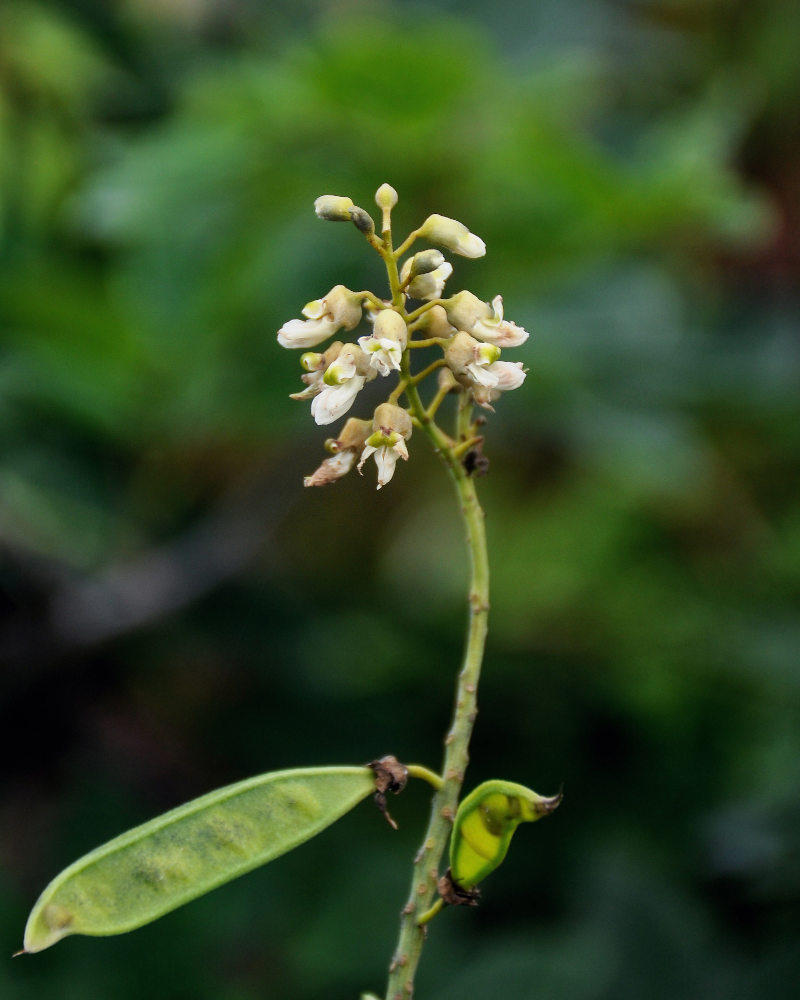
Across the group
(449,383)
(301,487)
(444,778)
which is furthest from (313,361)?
(301,487)

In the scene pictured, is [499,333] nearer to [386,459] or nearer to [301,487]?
[386,459]

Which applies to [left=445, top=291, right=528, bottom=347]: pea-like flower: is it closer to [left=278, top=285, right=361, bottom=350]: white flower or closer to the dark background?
[left=278, top=285, right=361, bottom=350]: white flower

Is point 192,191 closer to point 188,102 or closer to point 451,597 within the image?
point 188,102

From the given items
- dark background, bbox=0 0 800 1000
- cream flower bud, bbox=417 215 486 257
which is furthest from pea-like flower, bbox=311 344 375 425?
dark background, bbox=0 0 800 1000

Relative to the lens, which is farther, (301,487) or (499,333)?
(301,487)

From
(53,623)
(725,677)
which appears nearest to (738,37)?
(725,677)
